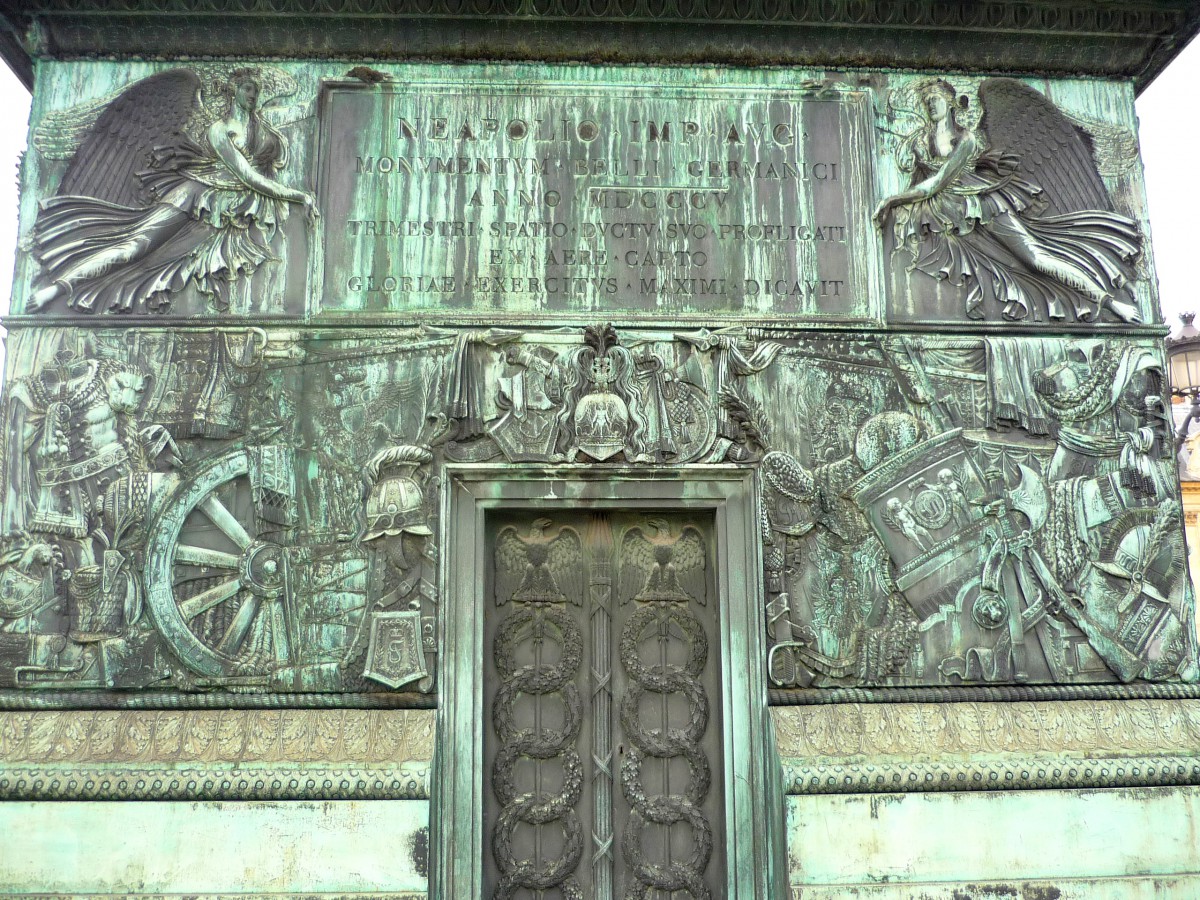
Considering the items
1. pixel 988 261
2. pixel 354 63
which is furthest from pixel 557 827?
pixel 354 63

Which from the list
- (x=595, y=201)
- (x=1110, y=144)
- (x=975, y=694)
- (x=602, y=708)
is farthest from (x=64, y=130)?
(x=1110, y=144)

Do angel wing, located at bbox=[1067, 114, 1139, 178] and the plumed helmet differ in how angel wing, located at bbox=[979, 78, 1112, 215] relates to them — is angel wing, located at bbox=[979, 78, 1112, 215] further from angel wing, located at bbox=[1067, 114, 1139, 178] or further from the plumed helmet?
the plumed helmet

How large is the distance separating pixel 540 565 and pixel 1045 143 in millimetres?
4978

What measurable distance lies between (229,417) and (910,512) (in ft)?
15.5

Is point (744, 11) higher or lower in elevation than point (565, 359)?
higher

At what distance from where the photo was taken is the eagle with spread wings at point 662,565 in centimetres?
744

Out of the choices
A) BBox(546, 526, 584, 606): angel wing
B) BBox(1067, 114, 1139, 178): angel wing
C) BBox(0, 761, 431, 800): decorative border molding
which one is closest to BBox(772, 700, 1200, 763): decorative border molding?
BBox(546, 526, 584, 606): angel wing

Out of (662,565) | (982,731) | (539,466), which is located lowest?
(982,731)

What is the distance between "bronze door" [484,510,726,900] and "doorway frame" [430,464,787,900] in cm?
17

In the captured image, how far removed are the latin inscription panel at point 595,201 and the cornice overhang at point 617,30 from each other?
0.31m

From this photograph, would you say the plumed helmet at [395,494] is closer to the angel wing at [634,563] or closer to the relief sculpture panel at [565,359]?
the relief sculpture panel at [565,359]

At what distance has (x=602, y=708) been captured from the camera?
23.8 ft

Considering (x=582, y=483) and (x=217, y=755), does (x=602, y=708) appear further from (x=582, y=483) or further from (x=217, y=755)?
(x=217, y=755)

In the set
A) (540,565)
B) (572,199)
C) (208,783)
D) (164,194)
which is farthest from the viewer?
(572,199)
